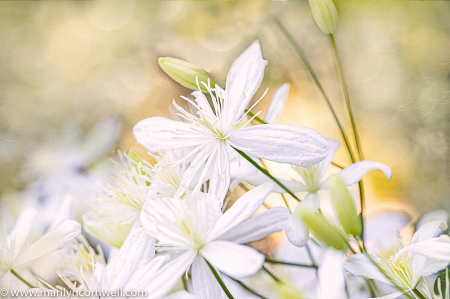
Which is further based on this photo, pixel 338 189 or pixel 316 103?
pixel 316 103

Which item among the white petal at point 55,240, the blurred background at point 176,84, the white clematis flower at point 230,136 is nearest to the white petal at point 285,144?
the white clematis flower at point 230,136

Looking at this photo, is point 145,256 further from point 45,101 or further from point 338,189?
point 45,101

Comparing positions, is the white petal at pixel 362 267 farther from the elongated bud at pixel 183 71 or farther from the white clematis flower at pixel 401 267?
the elongated bud at pixel 183 71

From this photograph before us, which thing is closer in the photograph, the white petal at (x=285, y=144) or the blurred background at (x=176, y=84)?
the white petal at (x=285, y=144)

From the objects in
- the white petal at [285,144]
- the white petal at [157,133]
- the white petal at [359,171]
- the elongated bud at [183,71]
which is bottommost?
the white petal at [359,171]

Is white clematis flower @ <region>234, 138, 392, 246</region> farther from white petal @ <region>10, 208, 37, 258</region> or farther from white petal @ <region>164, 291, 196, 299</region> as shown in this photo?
white petal @ <region>10, 208, 37, 258</region>

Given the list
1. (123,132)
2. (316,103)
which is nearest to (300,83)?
(316,103)

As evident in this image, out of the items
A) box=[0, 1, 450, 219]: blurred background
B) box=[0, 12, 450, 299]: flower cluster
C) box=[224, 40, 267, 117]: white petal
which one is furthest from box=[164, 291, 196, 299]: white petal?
box=[0, 1, 450, 219]: blurred background
